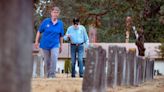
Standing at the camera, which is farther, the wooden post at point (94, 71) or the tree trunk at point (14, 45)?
the wooden post at point (94, 71)

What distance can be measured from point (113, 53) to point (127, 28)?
40.2ft

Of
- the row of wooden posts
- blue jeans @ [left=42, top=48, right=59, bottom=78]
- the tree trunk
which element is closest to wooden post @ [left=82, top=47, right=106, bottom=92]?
the row of wooden posts

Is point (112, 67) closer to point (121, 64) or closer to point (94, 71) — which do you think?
point (121, 64)

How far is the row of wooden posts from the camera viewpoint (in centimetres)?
670

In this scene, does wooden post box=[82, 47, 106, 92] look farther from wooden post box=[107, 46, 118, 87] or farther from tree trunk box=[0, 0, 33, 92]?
tree trunk box=[0, 0, 33, 92]

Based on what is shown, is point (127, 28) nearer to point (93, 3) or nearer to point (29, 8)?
point (93, 3)

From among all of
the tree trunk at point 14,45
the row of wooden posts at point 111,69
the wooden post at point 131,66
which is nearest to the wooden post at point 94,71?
the row of wooden posts at point 111,69

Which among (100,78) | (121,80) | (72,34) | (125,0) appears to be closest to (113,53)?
(121,80)

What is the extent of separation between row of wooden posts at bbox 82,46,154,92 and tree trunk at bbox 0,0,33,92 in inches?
181

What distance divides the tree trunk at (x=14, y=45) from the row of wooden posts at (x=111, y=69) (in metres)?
4.60

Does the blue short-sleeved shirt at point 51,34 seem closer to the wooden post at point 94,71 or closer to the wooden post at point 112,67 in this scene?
the wooden post at point 112,67

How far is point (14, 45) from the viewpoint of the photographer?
6.23 ft

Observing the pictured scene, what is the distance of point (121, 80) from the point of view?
1009 cm

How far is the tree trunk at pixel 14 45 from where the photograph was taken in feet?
6.14
